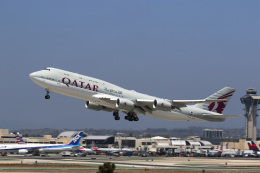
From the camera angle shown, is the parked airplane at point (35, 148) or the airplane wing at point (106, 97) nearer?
the airplane wing at point (106, 97)

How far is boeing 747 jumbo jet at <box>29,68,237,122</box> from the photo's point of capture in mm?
76438

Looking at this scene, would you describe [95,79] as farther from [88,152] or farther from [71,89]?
[88,152]

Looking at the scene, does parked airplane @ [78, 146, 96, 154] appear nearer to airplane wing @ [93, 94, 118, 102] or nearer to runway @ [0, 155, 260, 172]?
A: runway @ [0, 155, 260, 172]

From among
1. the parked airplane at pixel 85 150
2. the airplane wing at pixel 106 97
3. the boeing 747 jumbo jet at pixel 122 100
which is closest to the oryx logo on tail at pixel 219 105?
the boeing 747 jumbo jet at pixel 122 100

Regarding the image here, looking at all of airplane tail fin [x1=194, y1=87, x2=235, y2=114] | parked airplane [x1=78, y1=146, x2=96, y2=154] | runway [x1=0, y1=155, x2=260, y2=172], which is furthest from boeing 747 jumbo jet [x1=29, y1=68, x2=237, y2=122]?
parked airplane [x1=78, y1=146, x2=96, y2=154]

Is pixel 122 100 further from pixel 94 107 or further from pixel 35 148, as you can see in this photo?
pixel 35 148

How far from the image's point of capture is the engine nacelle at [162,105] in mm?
81750

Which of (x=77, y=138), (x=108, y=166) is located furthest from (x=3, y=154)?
(x=108, y=166)

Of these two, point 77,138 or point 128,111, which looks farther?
point 77,138

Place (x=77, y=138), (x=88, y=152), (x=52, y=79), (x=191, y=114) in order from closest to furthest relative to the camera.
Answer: (x=52, y=79), (x=191, y=114), (x=77, y=138), (x=88, y=152)

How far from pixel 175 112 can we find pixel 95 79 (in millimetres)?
17436

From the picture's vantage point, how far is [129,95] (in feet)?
274

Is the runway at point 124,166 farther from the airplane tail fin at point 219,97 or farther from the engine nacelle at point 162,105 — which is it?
the airplane tail fin at point 219,97

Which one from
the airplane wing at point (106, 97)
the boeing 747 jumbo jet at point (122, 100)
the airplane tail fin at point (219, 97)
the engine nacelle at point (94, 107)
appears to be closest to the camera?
the boeing 747 jumbo jet at point (122, 100)
